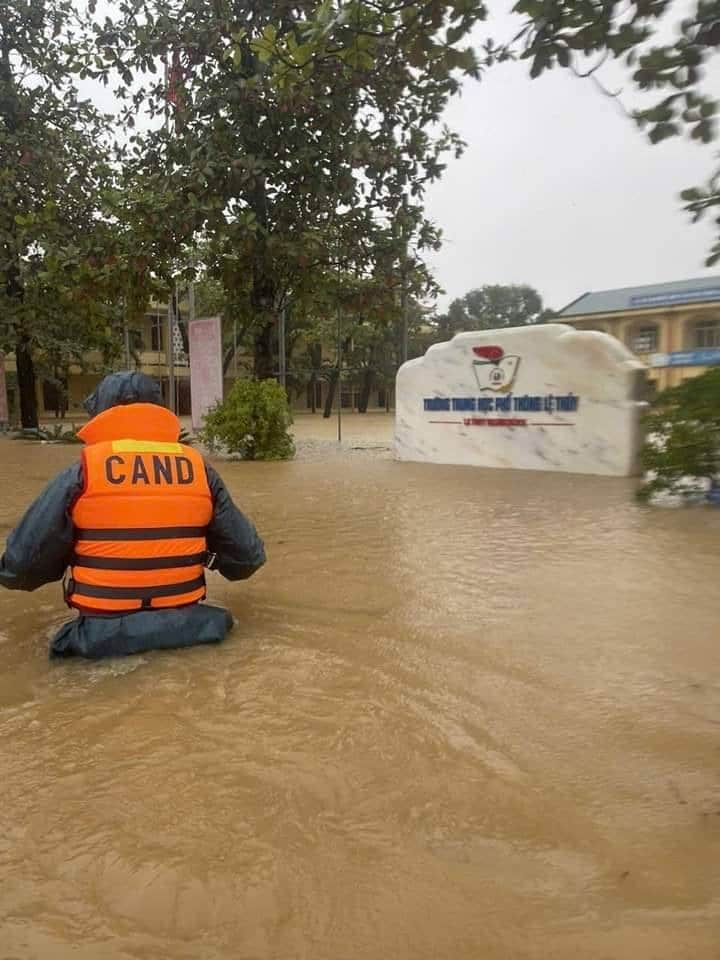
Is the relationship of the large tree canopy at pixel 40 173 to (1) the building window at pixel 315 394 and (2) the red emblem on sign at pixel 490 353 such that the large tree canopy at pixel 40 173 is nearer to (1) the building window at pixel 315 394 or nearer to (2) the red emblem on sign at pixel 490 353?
(2) the red emblem on sign at pixel 490 353

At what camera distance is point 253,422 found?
1299cm

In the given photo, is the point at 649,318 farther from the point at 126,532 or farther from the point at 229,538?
the point at 126,532

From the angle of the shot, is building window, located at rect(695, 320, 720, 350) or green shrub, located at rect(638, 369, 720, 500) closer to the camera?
building window, located at rect(695, 320, 720, 350)

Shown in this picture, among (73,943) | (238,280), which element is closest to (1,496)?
(238,280)

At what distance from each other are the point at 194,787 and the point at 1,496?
7.51 meters

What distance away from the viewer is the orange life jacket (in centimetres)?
338

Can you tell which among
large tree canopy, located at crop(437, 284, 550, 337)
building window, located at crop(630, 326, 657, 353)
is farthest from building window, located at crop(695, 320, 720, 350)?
large tree canopy, located at crop(437, 284, 550, 337)

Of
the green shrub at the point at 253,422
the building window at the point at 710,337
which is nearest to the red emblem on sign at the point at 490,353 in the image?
the building window at the point at 710,337

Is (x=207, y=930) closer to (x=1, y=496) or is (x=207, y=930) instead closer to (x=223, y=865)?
(x=223, y=865)

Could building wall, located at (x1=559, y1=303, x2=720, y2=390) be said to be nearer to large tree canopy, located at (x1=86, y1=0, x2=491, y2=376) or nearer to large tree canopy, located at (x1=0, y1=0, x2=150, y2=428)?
large tree canopy, located at (x1=86, y1=0, x2=491, y2=376)

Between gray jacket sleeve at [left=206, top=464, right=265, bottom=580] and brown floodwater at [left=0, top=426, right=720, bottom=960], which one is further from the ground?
gray jacket sleeve at [left=206, top=464, right=265, bottom=580]

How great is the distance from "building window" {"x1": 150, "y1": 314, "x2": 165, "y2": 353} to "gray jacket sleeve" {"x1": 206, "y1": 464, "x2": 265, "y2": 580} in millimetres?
30760

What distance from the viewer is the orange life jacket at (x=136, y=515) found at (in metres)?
3.38

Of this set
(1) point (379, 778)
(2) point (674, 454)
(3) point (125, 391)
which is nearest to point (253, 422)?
(2) point (674, 454)
